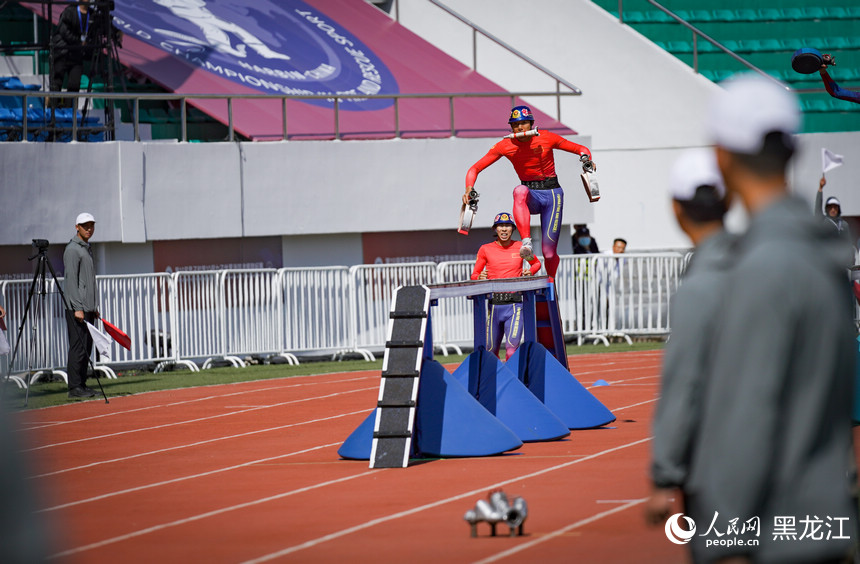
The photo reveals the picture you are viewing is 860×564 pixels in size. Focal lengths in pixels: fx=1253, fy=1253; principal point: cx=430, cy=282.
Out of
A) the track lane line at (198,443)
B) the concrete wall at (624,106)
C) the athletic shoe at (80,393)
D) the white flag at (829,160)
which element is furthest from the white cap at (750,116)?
the concrete wall at (624,106)

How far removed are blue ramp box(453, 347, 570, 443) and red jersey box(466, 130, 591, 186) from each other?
288 centimetres

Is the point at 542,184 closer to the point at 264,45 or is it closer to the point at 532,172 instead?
the point at 532,172

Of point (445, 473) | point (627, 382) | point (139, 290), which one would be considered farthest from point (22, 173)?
point (445, 473)

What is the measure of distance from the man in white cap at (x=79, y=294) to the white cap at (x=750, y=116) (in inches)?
575

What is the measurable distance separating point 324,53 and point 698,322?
25.6m

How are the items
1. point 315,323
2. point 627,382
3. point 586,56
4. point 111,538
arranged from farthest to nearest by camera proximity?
1. point 586,56
2. point 315,323
3. point 627,382
4. point 111,538

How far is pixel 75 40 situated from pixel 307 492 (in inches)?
657

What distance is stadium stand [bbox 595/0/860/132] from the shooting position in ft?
109

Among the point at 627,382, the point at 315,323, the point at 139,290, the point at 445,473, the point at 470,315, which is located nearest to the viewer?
the point at 445,473

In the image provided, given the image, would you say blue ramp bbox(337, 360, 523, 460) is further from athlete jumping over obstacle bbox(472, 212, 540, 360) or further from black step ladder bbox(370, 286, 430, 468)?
athlete jumping over obstacle bbox(472, 212, 540, 360)

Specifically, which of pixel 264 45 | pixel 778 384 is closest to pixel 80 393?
pixel 264 45

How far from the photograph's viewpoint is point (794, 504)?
3.06m

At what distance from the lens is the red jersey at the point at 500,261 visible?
15723mm

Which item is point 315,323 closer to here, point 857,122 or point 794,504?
point 857,122
